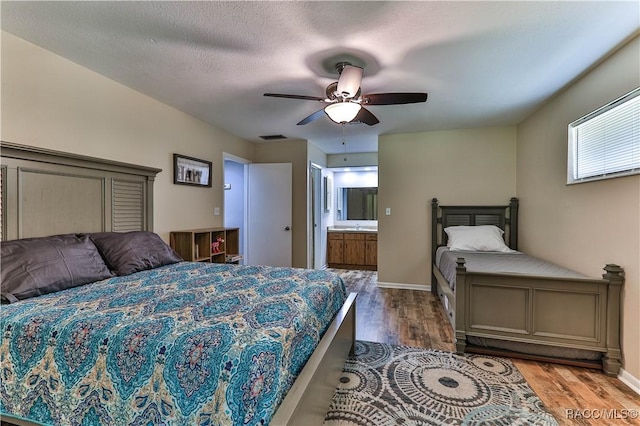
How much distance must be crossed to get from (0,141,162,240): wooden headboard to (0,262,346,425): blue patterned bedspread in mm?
775

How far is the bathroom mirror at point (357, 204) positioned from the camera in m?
6.66

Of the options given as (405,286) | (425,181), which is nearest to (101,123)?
(425,181)

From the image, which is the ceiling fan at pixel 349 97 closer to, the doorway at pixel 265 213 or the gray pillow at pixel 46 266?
the gray pillow at pixel 46 266

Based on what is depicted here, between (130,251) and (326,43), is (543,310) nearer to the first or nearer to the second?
(326,43)

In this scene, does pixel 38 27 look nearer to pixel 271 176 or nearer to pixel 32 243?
pixel 32 243

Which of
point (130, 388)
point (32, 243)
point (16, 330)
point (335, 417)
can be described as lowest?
point (335, 417)

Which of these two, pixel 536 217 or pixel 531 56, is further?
pixel 536 217

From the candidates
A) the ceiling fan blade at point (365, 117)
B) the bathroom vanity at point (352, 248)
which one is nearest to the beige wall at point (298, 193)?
the bathroom vanity at point (352, 248)

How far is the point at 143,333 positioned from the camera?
48.1 inches

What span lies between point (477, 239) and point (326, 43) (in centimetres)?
300

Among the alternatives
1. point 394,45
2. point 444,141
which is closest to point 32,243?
point 394,45

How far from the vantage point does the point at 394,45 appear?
206cm

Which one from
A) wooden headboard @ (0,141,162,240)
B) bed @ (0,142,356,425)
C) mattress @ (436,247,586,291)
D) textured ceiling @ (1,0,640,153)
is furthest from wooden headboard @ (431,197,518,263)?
wooden headboard @ (0,141,162,240)

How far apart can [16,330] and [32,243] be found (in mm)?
797
